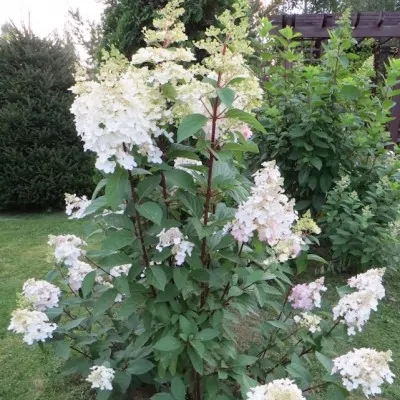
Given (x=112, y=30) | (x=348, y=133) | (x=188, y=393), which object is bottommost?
(x=188, y=393)

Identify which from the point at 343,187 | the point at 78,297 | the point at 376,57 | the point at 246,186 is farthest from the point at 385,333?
the point at 376,57

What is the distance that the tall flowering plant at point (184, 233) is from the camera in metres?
1.28

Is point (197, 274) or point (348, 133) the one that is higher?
point (348, 133)

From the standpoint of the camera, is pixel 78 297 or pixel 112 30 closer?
pixel 78 297

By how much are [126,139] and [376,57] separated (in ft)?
24.0

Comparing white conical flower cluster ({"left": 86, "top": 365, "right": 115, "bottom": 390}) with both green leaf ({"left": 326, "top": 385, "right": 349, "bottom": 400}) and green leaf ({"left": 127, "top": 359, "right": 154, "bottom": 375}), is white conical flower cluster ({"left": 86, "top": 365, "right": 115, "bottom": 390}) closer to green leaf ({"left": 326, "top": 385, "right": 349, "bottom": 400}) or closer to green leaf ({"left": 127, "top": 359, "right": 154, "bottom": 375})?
green leaf ({"left": 127, "top": 359, "right": 154, "bottom": 375})

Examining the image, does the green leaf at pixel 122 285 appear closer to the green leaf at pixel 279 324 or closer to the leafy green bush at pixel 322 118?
the green leaf at pixel 279 324

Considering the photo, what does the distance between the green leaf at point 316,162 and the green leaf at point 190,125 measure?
222 centimetres

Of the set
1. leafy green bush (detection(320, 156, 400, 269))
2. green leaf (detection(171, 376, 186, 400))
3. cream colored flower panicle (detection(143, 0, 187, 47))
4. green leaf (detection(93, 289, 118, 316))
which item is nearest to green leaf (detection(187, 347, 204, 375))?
green leaf (detection(171, 376, 186, 400))

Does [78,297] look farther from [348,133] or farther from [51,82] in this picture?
[51,82]

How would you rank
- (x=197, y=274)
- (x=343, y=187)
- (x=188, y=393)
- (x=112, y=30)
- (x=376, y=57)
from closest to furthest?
(x=197, y=274)
(x=188, y=393)
(x=343, y=187)
(x=112, y=30)
(x=376, y=57)

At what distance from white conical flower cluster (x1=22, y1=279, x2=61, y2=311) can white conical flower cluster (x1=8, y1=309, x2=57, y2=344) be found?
132mm

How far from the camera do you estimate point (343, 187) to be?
3.21m

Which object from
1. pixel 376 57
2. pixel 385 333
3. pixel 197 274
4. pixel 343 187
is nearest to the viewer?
pixel 197 274
